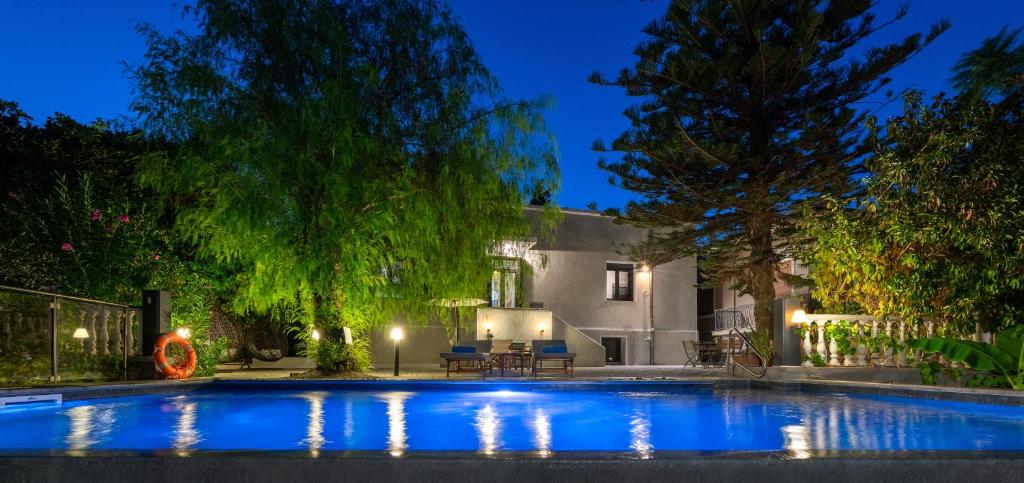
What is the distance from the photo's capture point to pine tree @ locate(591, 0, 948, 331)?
48.6ft

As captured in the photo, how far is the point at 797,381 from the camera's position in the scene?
10422mm

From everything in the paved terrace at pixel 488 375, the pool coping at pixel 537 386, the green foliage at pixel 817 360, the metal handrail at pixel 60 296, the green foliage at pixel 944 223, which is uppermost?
the green foliage at pixel 944 223

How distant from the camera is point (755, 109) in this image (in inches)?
613

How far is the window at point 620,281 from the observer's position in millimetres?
23975

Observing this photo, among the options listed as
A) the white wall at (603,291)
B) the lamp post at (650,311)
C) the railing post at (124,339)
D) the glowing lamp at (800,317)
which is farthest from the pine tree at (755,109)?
the railing post at (124,339)

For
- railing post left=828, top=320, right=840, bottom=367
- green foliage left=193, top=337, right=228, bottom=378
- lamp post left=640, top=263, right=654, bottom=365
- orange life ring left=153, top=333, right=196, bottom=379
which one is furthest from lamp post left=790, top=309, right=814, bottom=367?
lamp post left=640, top=263, right=654, bottom=365

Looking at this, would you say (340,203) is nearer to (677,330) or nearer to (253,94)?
(253,94)

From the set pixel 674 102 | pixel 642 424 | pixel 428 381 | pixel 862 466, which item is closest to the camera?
pixel 862 466

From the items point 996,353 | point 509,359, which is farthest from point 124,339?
point 996,353

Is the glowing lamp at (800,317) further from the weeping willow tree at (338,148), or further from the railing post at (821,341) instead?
the weeping willow tree at (338,148)

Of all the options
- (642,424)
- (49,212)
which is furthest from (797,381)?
(49,212)

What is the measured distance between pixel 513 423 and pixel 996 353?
555 centimetres

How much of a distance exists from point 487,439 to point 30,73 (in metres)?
116

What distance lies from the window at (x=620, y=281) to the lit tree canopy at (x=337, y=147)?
10.8 metres
